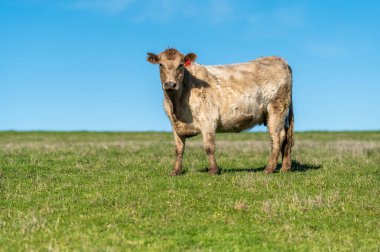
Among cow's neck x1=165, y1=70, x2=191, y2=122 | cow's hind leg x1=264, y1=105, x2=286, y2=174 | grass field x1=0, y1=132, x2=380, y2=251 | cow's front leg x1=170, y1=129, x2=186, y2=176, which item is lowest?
grass field x1=0, y1=132, x2=380, y2=251

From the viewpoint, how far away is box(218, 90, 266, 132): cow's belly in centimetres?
1437

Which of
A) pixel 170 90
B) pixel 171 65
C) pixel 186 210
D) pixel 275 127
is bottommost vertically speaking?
pixel 186 210

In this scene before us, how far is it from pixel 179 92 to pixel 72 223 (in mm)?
5792

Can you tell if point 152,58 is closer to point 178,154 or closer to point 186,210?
point 178,154

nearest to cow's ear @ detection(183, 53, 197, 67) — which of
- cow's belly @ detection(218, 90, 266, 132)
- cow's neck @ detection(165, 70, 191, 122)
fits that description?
cow's neck @ detection(165, 70, 191, 122)

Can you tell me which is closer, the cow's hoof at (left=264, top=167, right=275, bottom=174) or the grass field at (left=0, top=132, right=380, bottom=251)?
the grass field at (left=0, top=132, right=380, bottom=251)

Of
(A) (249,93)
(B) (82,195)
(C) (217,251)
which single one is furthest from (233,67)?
(C) (217,251)

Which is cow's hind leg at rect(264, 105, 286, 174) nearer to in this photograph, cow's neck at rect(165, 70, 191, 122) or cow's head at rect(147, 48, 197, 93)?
cow's neck at rect(165, 70, 191, 122)

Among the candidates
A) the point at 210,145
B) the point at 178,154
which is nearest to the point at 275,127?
the point at 210,145

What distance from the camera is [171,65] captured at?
13062mm

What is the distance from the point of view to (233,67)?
50.1 ft

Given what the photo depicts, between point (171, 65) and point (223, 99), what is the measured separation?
2.02m

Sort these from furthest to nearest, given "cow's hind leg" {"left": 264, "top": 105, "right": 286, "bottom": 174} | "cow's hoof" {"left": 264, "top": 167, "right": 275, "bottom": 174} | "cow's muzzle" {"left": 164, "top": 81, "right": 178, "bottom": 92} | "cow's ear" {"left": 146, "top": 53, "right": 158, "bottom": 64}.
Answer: "cow's hind leg" {"left": 264, "top": 105, "right": 286, "bottom": 174}
"cow's hoof" {"left": 264, "top": 167, "right": 275, "bottom": 174}
"cow's ear" {"left": 146, "top": 53, "right": 158, "bottom": 64}
"cow's muzzle" {"left": 164, "top": 81, "right": 178, "bottom": 92}

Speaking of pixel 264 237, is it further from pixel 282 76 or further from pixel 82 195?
pixel 282 76
